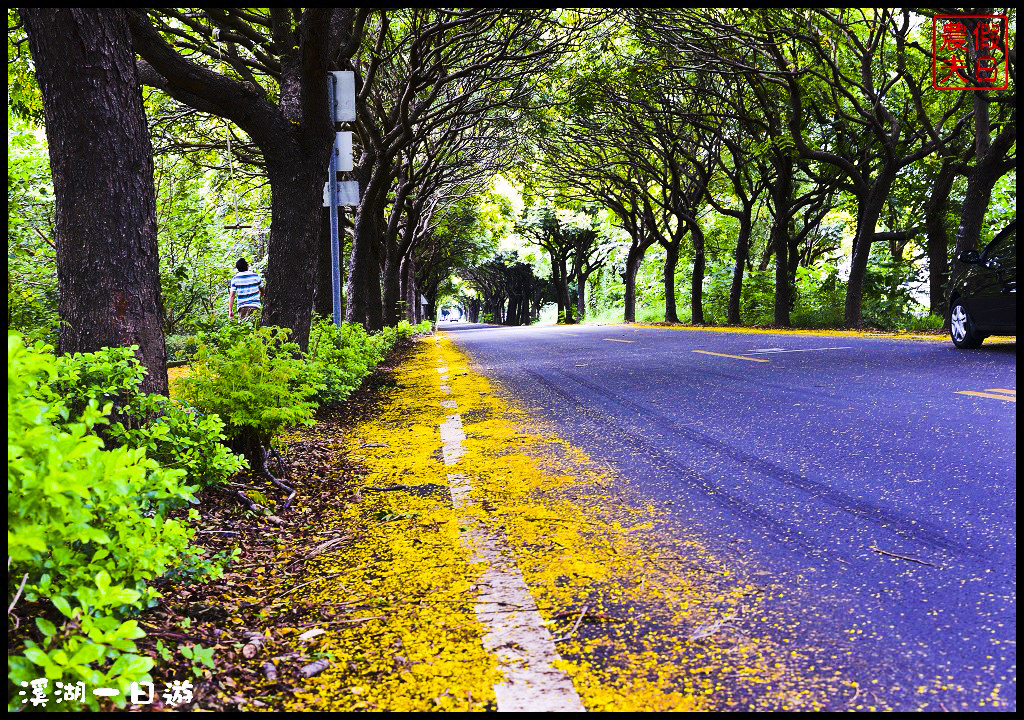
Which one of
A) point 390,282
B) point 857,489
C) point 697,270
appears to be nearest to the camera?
point 857,489

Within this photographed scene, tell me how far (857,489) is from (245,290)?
1413cm

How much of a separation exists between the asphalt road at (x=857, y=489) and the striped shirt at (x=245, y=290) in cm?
804

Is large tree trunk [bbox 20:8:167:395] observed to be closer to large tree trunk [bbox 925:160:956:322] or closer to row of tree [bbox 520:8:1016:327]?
row of tree [bbox 520:8:1016:327]

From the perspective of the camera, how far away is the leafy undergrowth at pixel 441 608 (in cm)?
254

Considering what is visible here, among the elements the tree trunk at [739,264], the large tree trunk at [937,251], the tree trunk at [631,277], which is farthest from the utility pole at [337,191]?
the tree trunk at [631,277]

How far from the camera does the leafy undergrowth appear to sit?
2.54m

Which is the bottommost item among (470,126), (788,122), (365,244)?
(365,244)

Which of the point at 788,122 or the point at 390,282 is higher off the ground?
the point at 788,122

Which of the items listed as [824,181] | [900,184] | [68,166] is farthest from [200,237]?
[900,184]

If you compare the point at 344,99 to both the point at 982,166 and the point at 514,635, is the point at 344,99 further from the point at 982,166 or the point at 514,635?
the point at 982,166

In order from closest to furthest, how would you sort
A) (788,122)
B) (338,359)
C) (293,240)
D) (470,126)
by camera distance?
(293,240), (338,359), (788,122), (470,126)

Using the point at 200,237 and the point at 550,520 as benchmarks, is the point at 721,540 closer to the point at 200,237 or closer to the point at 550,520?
the point at 550,520

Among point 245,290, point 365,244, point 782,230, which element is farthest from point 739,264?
point 245,290

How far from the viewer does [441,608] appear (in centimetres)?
324
